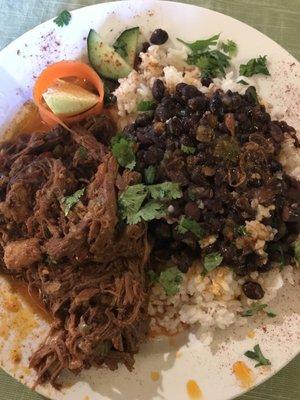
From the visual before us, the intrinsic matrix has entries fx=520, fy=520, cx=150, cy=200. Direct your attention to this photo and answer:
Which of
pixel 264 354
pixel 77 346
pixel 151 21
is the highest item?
pixel 151 21

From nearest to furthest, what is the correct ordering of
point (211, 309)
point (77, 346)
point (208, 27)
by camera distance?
point (77, 346), point (211, 309), point (208, 27)

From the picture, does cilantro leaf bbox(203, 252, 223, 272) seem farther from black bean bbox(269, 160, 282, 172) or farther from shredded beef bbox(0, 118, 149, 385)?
black bean bbox(269, 160, 282, 172)

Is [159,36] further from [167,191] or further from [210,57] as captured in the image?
[167,191]

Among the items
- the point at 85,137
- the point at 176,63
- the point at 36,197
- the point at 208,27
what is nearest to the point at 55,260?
the point at 36,197

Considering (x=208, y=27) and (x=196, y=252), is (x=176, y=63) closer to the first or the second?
(x=208, y=27)

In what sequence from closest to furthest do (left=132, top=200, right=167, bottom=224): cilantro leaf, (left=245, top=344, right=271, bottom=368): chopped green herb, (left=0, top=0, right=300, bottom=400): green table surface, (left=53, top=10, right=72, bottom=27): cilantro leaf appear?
(left=132, top=200, right=167, bottom=224): cilantro leaf, (left=245, top=344, right=271, bottom=368): chopped green herb, (left=53, top=10, right=72, bottom=27): cilantro leaf, (left=0, top=0, right=300, bottom=400): green table surface

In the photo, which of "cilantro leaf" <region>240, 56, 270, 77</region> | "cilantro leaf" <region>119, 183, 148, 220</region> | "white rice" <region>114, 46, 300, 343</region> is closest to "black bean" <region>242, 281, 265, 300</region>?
"white rice" <region>114, 46, 300, 343</region>
